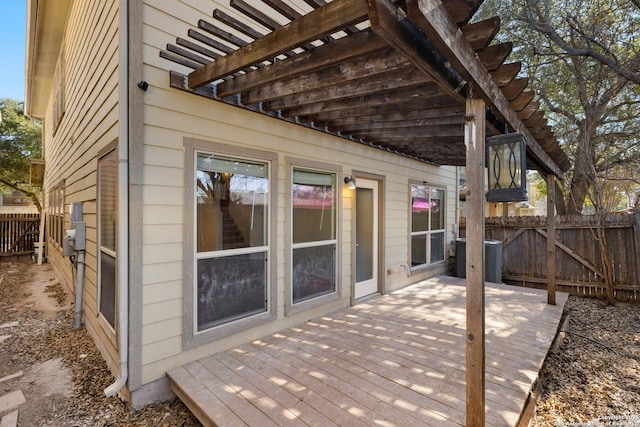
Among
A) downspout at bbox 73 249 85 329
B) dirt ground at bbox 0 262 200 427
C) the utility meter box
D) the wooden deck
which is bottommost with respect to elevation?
dirt ground at bbox 0 262 200 427

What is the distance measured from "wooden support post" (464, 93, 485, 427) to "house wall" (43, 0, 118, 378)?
2.88m

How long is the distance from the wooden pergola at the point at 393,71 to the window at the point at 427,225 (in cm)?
300

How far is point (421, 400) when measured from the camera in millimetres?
2264

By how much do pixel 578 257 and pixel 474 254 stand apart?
594cm

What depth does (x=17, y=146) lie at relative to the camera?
1388 cm

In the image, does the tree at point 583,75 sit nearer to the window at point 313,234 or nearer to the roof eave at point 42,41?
the window at point 313,234

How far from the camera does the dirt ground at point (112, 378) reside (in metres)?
2.39

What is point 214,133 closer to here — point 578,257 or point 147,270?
point 147,270

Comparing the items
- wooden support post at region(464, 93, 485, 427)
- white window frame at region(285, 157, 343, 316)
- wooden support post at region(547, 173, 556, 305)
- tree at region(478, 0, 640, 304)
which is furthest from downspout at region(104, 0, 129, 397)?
tree at region(478, 0, 640, 304)

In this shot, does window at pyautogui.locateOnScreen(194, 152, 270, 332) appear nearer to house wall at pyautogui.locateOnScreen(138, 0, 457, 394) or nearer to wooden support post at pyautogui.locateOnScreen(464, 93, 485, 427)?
house wall at pyautogui.locateOnScreen(138, 0, 457, 394)

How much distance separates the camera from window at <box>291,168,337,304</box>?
3.91 m

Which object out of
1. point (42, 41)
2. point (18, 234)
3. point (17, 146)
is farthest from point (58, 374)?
point (17, 146)

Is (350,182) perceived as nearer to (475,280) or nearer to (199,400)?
(475,280)

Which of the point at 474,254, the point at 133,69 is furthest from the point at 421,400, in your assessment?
the point at 133,69
